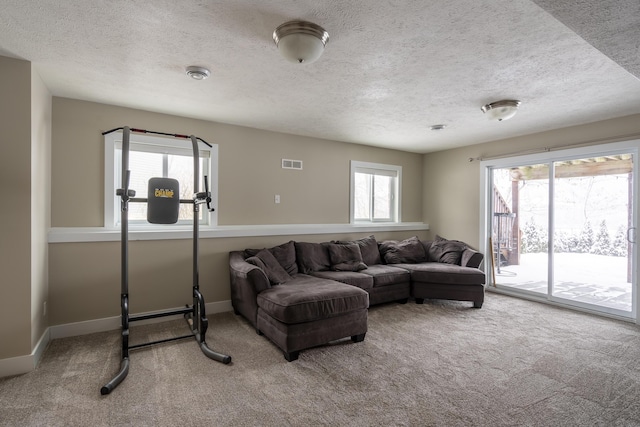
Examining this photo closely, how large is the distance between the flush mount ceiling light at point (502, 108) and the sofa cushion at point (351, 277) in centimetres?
240

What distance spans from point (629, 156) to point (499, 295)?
247cm

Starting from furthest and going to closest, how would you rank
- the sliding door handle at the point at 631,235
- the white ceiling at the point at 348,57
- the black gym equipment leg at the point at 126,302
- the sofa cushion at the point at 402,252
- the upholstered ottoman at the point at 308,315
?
the sofa cushion at the point at 402,252 < the sliding door handle at the point at 631,235 < the upholstered ottoman at the point at 308,315 < the black gym equipment leg at the point at 126,302 < the white ceiling at the point at 348,57

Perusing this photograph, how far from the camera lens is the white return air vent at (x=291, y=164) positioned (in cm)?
468

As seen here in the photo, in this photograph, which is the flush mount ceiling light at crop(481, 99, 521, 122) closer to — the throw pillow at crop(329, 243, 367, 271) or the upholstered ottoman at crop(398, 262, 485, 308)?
the upholstered ottoman at crop(398, 262, 485, 308)

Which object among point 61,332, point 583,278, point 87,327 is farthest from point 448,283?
point 61,332

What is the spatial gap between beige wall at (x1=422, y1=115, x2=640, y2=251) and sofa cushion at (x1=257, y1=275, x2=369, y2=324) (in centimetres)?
324

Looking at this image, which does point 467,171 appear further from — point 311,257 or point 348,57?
point 348,57

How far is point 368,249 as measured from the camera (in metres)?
5.02

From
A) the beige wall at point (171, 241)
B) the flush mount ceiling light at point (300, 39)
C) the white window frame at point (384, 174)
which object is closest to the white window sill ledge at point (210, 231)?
the beige wall at point (171, 241)

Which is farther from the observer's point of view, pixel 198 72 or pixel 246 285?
pixel 246 285

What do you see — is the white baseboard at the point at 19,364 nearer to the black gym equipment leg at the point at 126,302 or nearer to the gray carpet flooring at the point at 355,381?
the gray carpet flooring at the point at 355,381

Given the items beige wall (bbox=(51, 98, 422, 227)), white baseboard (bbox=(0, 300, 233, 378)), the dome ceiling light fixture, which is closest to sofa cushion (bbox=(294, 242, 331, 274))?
beige wall (bbox=(51, 98, 422, 227))

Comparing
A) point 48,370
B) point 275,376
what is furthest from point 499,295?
point 48,370

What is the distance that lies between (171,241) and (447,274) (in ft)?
11.9
